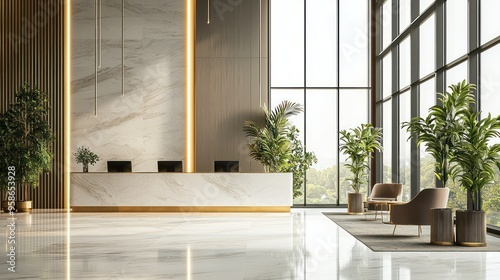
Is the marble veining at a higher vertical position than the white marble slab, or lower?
higher

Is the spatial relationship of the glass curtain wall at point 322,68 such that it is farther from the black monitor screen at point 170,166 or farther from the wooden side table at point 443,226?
the wooden side table at point 443,226

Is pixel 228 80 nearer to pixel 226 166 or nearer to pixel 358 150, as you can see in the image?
pixel 226 166

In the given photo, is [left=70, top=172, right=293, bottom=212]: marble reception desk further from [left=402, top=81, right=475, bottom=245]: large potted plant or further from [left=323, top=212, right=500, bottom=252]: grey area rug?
[left=402, top=81, right=475, bottom=245]: large potted plant

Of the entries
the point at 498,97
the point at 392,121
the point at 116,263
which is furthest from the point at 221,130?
the point at 116,263

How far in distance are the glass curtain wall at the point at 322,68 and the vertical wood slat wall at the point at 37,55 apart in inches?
227

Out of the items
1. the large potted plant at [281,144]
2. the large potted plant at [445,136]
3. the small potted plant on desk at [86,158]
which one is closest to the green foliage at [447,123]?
the large potted plant at [445,136]

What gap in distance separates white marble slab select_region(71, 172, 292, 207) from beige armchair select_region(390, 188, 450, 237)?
19.7ft

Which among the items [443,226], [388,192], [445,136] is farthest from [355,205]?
[443,226]

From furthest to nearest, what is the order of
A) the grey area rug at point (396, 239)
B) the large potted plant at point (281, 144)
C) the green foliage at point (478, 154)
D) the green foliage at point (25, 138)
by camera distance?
the large potted plant at point (281, 144) → the green foliage at point (25, 138) → the green foliage at point (478, 154) → the grey area rug at point (396, 239)

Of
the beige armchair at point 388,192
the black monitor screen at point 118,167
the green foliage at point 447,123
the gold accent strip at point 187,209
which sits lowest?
the gold accent strip at point 187,209

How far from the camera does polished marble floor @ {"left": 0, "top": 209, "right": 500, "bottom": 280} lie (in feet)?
18.8

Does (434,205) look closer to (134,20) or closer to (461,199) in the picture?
(461,199)

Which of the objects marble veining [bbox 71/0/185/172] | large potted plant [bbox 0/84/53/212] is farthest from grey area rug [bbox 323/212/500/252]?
large potted plant [bbox 0/84/53/212]

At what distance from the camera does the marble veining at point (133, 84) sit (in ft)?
57.0
